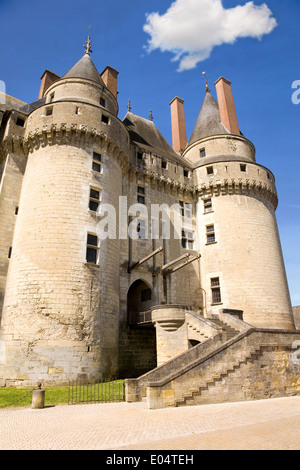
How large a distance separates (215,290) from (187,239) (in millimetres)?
4665

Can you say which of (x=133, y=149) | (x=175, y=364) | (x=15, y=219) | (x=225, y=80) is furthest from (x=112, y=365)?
(x=225, y=80)

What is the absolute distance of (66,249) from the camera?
16906 millimetres

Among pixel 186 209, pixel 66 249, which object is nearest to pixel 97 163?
pixel 66 249

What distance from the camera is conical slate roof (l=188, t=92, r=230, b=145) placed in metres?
29.4

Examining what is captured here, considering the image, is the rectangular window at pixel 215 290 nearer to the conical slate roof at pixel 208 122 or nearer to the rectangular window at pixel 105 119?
the conical slate roof at pixel 208 122

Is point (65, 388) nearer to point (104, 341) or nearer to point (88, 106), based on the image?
point (104, 341)

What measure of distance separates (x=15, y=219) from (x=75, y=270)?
19.0 ft

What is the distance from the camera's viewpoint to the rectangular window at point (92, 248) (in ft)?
58.3

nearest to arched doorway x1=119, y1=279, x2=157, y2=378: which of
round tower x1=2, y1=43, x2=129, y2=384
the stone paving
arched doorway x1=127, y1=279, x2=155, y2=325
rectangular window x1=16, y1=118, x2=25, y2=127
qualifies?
arched doorway x1=127, y1=279, x2=155, y2=325

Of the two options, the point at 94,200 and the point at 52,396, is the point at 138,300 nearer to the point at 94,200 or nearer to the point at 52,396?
the point at 94,200

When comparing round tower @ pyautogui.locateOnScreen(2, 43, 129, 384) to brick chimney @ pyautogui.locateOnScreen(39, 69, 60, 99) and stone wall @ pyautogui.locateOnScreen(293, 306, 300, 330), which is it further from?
stone wall @ pyautogui.locateOnScreen(293, 306, 300, 330)

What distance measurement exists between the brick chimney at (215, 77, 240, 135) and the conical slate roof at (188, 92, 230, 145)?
1.71 ft

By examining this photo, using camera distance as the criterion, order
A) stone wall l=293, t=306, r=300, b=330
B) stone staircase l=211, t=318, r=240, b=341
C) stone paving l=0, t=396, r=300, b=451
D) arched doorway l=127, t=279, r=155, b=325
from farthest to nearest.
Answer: stone wall l=293, t=306, r=300, b=330
arched doorway l=127, t=279, r=155, b=325
stone staircase l=211, t=318, r=240, b=341
stone paving l=0, t=396, r=300, b=451

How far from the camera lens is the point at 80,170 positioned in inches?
741
